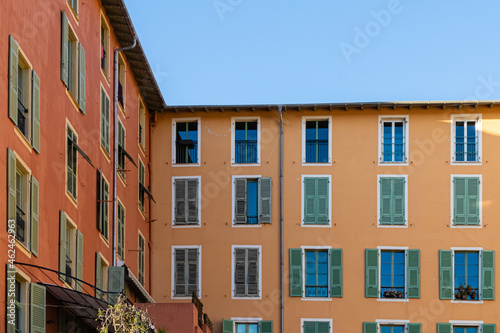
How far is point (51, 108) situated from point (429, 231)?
16.5 meters

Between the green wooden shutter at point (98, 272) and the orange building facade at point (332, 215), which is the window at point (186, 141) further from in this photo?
the green wooden shutter at point (98, 272)

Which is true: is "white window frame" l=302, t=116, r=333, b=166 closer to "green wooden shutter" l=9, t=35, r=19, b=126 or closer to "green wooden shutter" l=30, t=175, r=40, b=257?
"green wooden shutter" l=30, t=175, r=40, b=257

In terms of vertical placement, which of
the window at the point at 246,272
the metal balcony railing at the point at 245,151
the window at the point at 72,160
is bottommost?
the window at the point at 246,272

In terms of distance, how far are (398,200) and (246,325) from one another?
20.5 ft

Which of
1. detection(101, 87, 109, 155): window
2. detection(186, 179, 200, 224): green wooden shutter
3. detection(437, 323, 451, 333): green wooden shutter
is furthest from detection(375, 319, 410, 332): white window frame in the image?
detection(101, 87, 109, 155): window

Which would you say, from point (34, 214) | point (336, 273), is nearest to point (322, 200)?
point (336, 273)

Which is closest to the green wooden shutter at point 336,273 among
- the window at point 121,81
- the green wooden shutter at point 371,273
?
the green wooden shutter at point 371,273

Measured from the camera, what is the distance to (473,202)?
125ft

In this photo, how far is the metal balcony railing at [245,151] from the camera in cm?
3897

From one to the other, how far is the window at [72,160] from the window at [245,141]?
12098 millimetres

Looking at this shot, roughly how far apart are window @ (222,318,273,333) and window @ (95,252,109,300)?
7861 mm

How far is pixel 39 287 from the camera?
22.8 m

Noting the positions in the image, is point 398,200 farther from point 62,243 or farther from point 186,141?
point 62,243

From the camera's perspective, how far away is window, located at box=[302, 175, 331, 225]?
126ft
